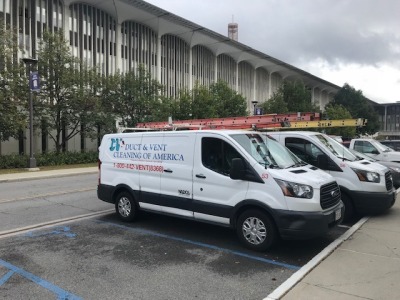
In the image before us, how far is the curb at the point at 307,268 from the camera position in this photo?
4.42 metres

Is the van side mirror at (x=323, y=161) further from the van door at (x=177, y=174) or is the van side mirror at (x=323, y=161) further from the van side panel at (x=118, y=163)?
the van side panel at (x=118, y=163)

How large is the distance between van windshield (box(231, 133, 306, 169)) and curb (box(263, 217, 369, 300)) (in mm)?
1442

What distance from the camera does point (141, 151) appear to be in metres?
7.91

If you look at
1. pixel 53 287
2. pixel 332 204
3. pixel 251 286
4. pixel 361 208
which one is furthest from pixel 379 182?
pixel 53 287

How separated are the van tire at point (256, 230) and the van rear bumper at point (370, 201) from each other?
304 cm

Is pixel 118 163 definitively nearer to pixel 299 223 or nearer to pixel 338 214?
pixel 299 223

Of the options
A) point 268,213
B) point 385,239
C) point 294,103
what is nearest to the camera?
point 268,213

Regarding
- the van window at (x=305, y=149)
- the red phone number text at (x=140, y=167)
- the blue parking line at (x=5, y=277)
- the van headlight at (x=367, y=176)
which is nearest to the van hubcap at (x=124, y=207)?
the red phone number text at (x=140, y=167)

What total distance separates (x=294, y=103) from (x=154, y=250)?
46.0 metres

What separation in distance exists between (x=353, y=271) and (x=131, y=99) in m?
27.1

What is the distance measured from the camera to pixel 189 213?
22.9 feet

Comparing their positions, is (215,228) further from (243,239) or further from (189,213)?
(243,239)

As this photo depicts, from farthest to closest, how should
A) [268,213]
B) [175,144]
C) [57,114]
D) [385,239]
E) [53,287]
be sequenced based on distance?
[57,114], [175,144], [385,239], [268,213], [53,287]

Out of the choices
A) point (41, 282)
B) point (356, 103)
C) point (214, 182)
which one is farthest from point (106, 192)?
Answer: point (356, 103)
